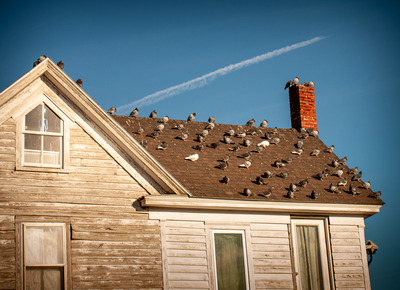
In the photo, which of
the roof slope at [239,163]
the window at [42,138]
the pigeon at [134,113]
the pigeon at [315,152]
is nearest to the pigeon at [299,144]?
the roof slope at [239,163]

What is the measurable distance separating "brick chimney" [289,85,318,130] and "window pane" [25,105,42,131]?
8898mm

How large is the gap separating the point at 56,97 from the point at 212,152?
478 cm

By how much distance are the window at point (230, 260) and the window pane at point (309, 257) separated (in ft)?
5.32

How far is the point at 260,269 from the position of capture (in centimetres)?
1620

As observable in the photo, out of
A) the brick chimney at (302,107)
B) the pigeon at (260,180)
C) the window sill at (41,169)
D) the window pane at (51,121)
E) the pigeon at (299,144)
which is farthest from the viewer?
the brick chimney at (302,107)

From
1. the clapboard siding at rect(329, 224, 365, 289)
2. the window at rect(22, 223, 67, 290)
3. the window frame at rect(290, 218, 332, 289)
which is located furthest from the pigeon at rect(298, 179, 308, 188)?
the window at rect(22, 223, 67, 290)

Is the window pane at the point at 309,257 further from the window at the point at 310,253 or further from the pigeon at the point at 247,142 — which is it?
the pigeon at the point at 247,142

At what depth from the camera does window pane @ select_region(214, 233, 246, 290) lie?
15836 millimetres

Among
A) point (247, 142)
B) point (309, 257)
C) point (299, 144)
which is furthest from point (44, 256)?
point (299, 144)

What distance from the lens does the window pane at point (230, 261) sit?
52.0 ft

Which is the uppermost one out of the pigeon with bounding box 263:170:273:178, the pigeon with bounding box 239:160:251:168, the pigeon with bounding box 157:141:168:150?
the pigeon with bounding box 157:141:168:150

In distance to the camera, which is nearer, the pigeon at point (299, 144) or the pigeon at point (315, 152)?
the pigeon at point (315, 152)

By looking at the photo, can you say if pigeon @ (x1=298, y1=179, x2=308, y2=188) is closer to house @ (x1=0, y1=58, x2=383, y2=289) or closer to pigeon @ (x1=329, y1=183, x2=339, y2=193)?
house @ (x1=0, y1=58, x2=383, y2=289)

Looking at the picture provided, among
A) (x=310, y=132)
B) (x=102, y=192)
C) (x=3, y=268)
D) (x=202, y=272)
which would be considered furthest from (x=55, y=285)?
(x=310, y=132)
